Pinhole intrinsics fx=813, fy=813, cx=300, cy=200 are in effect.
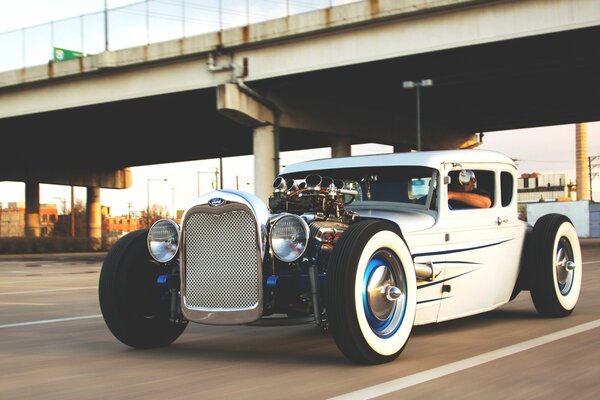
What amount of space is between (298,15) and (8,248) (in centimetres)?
3240

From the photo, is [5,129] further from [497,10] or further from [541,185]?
[541,185]

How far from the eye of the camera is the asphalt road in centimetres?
480

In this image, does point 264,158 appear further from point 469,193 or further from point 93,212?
point 93,212

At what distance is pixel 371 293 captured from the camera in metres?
5.70

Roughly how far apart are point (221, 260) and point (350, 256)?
1.02 meters

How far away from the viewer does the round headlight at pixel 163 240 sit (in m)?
6.19

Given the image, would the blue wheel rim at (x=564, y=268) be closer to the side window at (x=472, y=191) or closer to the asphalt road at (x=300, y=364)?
the asphalt road at (x=300, y=364)

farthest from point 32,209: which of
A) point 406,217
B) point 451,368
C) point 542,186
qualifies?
point 542,186

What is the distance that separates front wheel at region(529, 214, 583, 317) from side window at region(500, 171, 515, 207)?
0.40 metres

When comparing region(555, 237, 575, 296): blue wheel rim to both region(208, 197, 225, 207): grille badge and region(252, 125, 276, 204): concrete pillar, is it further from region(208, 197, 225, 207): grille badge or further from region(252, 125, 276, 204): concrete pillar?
region(252, 125, 276, 204): concrete pillar

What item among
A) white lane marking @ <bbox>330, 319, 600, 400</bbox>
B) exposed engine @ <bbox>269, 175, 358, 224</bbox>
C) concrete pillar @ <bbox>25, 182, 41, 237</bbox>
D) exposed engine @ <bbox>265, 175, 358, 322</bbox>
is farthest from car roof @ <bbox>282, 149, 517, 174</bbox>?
concrete pillar @ <bbox>25, 182, 41, 237</bbox>

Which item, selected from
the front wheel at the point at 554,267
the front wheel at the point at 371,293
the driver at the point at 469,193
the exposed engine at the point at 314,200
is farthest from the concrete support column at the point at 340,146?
the front wheel at the point at 371,293

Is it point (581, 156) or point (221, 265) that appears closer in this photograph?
point (221, 265)

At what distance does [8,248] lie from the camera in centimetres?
5288
